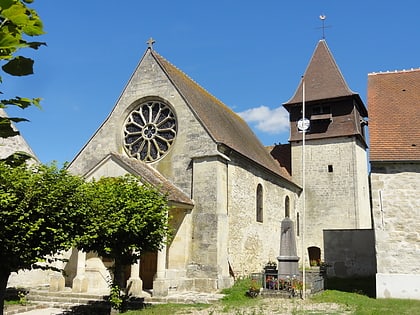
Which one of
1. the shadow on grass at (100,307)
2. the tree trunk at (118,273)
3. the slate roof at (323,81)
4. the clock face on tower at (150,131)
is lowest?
the shadow on grass at (100,307)

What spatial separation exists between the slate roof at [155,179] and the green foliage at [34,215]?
6.99 meters

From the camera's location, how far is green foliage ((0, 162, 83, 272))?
8234 mm

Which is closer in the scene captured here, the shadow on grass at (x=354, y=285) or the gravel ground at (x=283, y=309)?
the gravel ground at (x=283, y=309)

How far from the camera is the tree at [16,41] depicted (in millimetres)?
2143

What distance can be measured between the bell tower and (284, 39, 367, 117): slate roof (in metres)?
0.02

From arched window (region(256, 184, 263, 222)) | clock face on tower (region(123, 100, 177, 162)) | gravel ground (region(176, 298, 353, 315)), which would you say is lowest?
gravel ground (region(176, 298, 353, 315))

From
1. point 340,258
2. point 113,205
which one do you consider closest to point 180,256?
point 113,205

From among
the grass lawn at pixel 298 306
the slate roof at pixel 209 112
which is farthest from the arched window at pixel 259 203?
the grass lawn at pixel 298 306

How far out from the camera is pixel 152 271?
18031 mm

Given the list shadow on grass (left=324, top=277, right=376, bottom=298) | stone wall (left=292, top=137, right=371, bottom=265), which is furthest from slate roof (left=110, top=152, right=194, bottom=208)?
stone wall (left=292, top=137, right=371, bottom=265)

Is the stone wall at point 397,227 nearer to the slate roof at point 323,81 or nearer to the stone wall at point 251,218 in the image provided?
the stone wall at point 251,218

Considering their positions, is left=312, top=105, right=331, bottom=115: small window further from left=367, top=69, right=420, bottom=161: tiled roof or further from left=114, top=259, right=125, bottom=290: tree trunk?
left=114, top=259, right=125, bottom=290: tree trunk

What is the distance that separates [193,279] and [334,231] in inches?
336

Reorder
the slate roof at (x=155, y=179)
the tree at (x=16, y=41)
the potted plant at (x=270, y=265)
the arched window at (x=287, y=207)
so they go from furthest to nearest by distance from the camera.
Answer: the arched window at (x=287, y=207) < the potted plant at (x=270, y=265) < the slate roof at (x=155, y=179) < the tree at (x=16, y=41)
